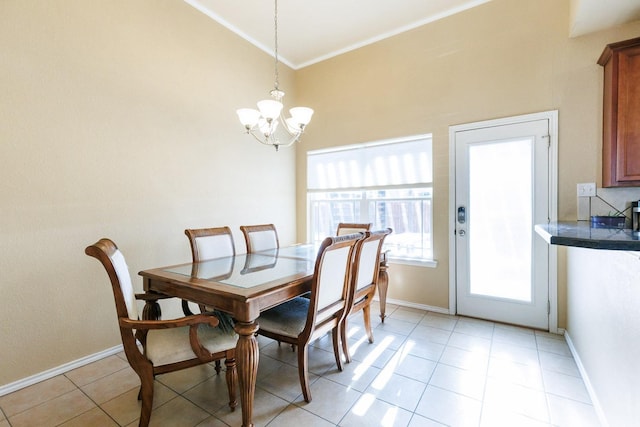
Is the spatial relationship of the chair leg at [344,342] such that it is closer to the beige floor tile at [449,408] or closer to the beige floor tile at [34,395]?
the beige floor tile at [449,408]

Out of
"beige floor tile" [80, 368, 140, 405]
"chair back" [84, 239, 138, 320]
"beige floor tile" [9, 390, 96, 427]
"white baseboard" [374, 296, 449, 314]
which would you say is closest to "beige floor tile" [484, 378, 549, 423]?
"white baseboard" [374, 296, 449, 314]

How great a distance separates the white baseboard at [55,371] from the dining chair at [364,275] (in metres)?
1.94

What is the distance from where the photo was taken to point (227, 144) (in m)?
3.31


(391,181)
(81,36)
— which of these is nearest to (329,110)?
(391,181)

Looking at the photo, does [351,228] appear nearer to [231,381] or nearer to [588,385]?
[231,381]

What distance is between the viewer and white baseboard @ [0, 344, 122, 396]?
1.89 meters

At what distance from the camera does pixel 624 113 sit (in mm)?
2096

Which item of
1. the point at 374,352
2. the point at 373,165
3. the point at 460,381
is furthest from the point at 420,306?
the point at 373,165

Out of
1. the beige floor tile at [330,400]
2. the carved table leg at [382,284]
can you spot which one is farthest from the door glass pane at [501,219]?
the beige floor tile at [330,400]

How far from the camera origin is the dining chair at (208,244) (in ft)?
7.64

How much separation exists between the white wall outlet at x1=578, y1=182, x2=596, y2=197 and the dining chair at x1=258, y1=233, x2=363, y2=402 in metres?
2.11

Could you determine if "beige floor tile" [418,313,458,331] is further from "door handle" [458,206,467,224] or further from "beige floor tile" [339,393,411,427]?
"beige floor tile" [339,393,411,427]

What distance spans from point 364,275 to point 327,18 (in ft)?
9.34

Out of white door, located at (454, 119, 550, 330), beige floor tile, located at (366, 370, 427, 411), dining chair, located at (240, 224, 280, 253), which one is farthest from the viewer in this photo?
dining chair, located at (240, 224, 280, 253)
